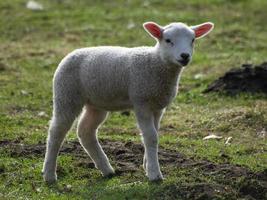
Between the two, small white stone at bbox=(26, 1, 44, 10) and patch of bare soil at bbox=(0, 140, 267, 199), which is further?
small white stone at bbox=(26, 1, 44, 10)

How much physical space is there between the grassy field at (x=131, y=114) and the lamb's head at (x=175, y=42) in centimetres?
148

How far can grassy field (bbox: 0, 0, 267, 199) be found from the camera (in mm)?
9984

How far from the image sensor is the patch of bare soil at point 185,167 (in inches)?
369

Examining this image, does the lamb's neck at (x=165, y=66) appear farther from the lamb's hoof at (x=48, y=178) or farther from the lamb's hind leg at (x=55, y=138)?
the lamb's hoof at (x=48, y=178)

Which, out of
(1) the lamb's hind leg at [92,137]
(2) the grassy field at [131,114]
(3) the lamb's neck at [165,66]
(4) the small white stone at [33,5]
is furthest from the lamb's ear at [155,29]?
(4) the small white stone at [33,5]

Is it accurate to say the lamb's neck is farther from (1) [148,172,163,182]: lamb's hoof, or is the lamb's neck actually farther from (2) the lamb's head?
(1) [148,172,163,182]: lamb's hoof

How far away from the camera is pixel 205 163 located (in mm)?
10828

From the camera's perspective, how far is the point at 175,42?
9617mm

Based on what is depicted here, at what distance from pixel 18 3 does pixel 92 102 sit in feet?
50.7

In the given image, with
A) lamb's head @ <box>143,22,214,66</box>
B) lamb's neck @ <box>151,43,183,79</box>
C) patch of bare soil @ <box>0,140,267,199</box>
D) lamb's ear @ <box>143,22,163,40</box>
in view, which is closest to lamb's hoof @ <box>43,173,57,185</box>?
patch of bare soil @ <box>0,140,267,199</box>

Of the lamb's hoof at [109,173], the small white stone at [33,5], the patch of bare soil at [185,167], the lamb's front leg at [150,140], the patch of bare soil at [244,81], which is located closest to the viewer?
the patch of bare soil at [185,167]

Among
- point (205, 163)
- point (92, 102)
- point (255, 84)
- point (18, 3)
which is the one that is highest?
point (92, 102)

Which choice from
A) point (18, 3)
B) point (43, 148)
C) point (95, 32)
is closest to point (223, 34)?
point (95, 32)

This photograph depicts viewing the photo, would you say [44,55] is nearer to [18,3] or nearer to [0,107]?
[0,107]
